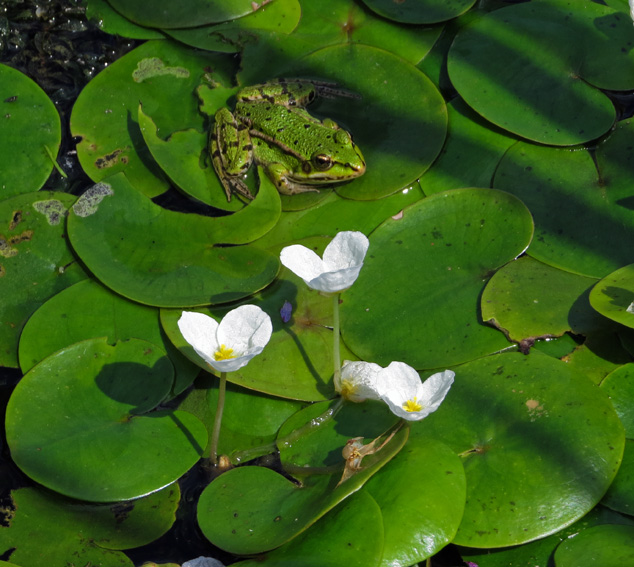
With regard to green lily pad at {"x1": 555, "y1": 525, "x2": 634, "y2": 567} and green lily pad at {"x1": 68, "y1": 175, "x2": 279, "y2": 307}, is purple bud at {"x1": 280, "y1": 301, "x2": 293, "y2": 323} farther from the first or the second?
green lily pad at {"x1": 555, "y1": 525, "x2": 634, "y2": 567}

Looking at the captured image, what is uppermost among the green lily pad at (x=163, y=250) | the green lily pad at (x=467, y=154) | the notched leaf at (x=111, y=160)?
the green lily pad at (x=467, y=154)

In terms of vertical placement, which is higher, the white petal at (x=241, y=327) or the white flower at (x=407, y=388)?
the white petal at (x=241, y=327)

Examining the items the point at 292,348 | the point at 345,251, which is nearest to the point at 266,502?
the point at 292,348

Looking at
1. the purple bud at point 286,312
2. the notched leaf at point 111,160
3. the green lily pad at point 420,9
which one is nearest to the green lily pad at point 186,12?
the green lily pad at point 420,9

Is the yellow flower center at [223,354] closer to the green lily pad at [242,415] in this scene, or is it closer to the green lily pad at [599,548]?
the green lily pad at [242,415]

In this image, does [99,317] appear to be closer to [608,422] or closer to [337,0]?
[608,422]

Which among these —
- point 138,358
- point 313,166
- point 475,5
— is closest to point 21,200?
point 138,358

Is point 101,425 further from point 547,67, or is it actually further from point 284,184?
point 547,67

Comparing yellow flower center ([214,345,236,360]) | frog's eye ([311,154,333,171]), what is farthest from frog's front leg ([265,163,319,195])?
yellow flower center ([214,345,236,360])
